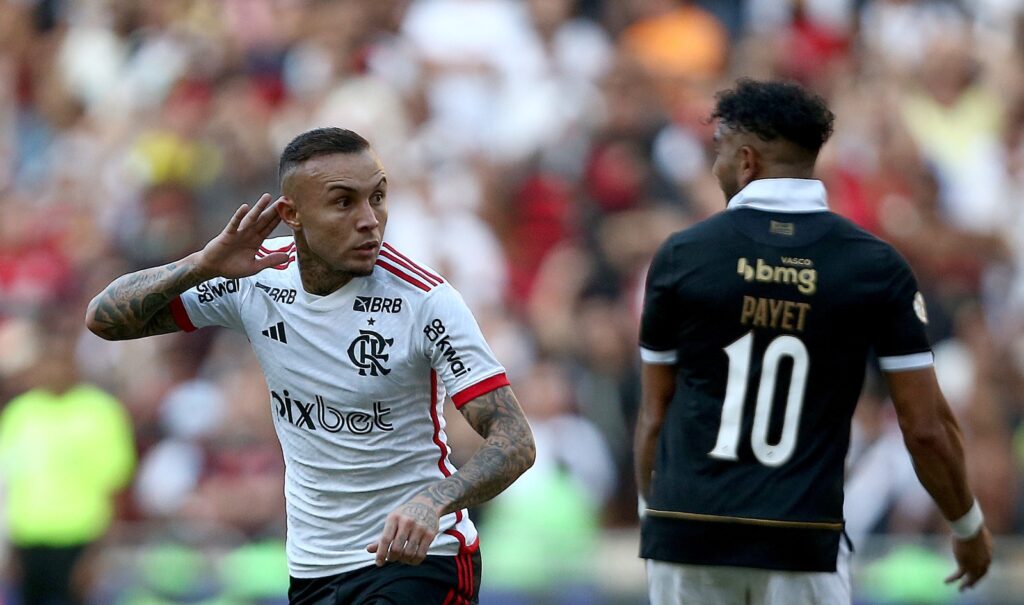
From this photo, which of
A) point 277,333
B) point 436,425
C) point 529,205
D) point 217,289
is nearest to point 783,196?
point 436,425

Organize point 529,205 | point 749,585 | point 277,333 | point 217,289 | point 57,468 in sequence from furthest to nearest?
point 529,205, point 57,468, point 217,289, point 277,333, point 749,585

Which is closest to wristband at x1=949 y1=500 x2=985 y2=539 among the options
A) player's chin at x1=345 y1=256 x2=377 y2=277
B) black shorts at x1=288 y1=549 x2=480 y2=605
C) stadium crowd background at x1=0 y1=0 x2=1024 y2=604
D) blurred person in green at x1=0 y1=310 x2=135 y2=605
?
black shorts at x1=288 y1=549 x2=480 y2=605

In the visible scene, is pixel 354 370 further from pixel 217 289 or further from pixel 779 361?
pixel 779 361

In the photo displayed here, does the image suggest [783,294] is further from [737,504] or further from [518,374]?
[518,374]

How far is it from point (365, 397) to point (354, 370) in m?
0.10

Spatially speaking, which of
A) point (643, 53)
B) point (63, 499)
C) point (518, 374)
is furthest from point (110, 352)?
point (643, 53)

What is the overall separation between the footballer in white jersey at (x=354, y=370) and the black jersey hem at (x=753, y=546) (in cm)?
67

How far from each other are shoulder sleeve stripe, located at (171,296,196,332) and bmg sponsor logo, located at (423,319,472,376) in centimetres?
97

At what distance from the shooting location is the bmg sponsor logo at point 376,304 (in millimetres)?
5750

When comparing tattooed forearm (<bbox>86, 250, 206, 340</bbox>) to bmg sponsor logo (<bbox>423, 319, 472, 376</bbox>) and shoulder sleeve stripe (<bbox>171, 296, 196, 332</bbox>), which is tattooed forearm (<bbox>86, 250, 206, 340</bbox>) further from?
bmg sponsor logo (<bbox>423, 319, 472, 376</bbox>)

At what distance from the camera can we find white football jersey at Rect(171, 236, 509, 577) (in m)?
5.70

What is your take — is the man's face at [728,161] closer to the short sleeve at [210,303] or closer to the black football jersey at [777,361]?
the black football jersey at [777,361]

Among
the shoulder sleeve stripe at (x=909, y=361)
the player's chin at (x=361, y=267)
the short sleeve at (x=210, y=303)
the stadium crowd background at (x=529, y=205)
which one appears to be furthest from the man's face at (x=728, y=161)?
the stadium crowd background at (x=529, y=205)

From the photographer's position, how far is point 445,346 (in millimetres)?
5629
